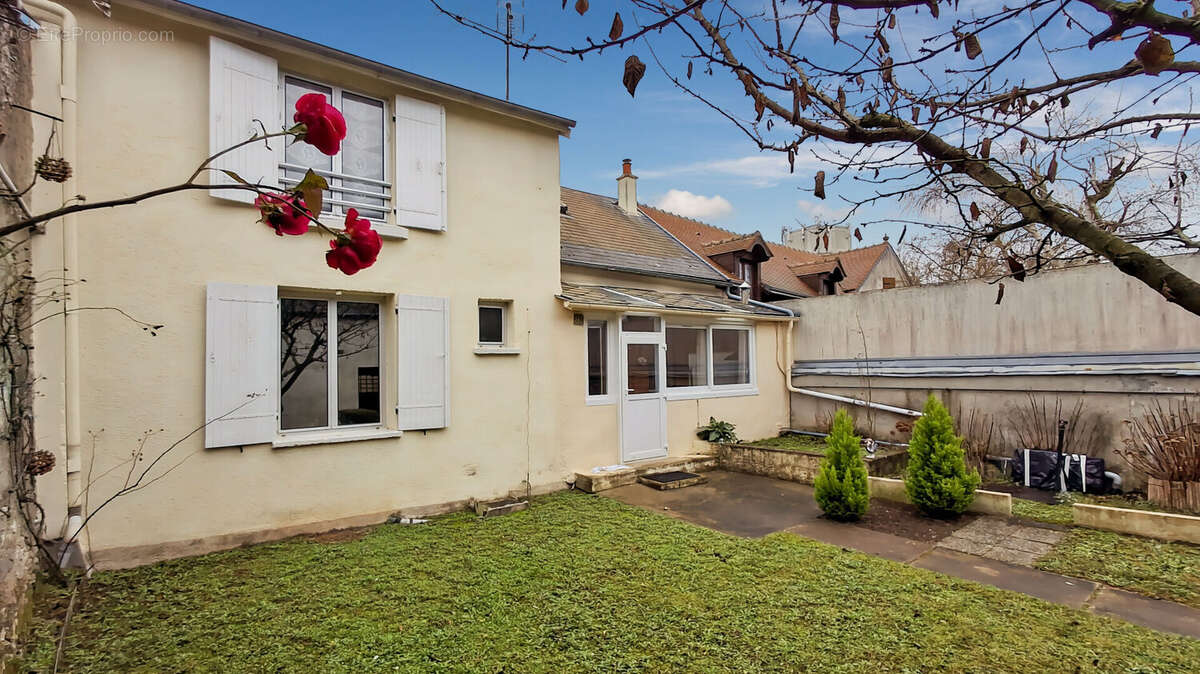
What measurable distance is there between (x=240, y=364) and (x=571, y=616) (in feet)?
14.4

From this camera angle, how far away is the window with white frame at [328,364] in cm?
640

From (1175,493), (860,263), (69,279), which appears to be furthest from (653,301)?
(860,263)

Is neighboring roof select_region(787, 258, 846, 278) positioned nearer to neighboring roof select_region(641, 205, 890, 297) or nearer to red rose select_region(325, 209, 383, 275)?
neighboring roof select_region(641, 205, 890, 297)

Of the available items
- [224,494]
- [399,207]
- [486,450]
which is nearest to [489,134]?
[399,207]

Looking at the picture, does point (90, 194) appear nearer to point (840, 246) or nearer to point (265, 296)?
point (265, 296)

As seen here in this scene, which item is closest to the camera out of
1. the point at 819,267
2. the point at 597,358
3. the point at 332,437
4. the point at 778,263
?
the point at 332,437

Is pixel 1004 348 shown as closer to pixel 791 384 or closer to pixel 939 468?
pixel 791 384

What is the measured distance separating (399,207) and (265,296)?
1866mm

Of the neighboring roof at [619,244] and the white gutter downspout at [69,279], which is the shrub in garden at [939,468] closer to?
the neighboring roof at [619,244]

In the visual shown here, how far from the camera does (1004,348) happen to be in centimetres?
968

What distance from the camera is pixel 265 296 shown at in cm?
604

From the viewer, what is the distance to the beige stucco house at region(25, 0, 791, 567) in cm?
516

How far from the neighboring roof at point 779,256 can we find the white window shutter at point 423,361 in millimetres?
9859

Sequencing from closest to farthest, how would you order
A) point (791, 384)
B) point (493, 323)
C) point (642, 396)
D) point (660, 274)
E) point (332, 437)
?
point (332, 437) → point (493, 323) → point (642, 396) → point (660, 274) → point (791, 384)
